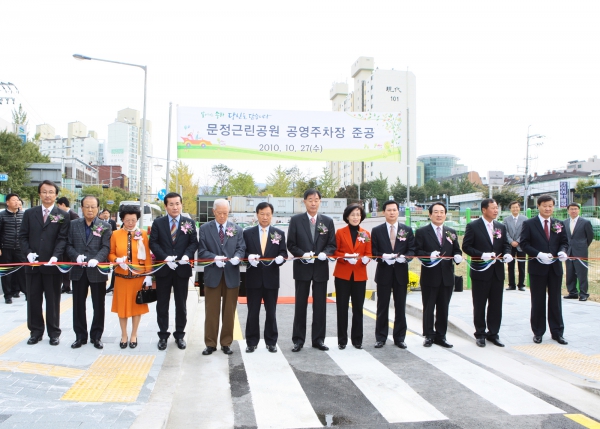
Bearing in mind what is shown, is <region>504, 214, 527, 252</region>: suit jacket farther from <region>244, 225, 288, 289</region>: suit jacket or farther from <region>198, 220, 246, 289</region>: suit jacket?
<region>198, 220, 246, 289</region>: suit jacket

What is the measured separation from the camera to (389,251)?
21.5ft

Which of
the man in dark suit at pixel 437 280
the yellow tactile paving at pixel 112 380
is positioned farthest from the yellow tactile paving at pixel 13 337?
the man in dark suit at pixel 437 280

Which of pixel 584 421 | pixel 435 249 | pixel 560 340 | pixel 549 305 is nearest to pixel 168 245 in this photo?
pixel 435 249

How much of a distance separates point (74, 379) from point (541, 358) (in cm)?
532

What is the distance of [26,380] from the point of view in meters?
4.43

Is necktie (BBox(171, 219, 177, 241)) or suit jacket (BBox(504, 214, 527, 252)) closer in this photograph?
necktie (BBox(171, 219, 177, 241))

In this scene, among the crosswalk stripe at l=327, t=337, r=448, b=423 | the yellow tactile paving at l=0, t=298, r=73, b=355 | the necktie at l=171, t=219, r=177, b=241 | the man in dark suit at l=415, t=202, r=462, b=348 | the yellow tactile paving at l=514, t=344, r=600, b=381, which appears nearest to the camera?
the crosswalk stripe at l=327, t=337, r=448, b=423

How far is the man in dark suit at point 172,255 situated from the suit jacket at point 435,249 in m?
3.14

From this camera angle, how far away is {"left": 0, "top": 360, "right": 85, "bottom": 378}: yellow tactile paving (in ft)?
15.4

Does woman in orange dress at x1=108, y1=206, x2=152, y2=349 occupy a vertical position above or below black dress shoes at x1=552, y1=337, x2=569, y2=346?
above

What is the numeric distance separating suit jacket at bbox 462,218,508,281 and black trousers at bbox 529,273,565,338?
0.60 metres

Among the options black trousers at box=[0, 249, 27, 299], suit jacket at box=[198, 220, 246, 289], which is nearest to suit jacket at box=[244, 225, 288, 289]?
suit jacket at box=[198, 220, 246, 289]

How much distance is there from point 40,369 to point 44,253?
67.4 inches

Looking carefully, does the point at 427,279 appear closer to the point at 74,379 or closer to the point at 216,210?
the point at 216,210
